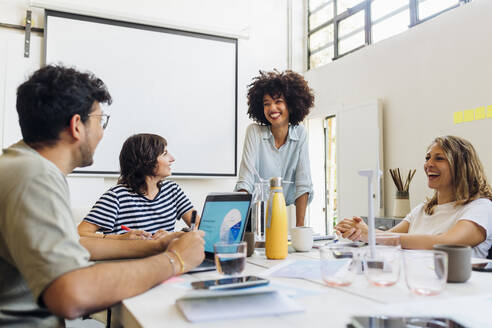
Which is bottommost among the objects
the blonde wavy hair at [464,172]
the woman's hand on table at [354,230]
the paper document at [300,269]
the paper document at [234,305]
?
the paper document at [300,269]

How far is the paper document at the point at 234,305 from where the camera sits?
2.32ft

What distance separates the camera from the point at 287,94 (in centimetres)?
243

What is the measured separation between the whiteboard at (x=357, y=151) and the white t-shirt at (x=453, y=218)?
6.62 ft

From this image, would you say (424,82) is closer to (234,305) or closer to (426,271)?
(426,271)

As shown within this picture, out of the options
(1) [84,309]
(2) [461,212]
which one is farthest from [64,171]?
(2) [461,212]

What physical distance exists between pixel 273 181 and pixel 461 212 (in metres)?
0.85

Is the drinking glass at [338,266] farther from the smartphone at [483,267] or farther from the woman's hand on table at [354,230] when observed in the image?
the woman's hand on table at [354,230]

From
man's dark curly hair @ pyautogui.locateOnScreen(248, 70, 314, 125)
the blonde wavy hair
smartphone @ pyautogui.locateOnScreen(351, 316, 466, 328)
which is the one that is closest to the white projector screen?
man's dark curly hair @ pyautogui.locateOnScreen(248, 70, 314, 125)

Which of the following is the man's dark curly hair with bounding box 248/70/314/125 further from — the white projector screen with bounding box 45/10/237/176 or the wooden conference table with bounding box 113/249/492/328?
the white projector screen with bounding box 45/10/237/176

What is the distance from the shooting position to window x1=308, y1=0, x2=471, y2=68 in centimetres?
392

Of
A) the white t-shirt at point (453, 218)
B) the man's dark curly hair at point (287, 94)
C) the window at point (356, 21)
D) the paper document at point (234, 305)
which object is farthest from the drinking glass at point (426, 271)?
the window at point (356, 21)

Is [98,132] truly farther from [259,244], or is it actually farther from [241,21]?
[241,21]

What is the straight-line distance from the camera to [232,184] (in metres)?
4.88

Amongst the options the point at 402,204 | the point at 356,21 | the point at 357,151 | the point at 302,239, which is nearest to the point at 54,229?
the point at 302,239
